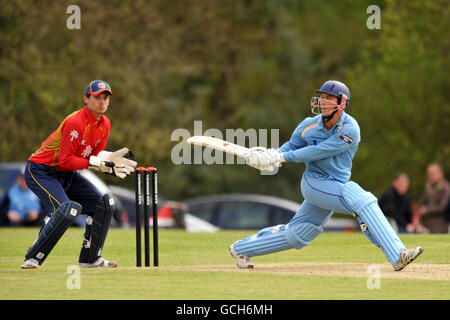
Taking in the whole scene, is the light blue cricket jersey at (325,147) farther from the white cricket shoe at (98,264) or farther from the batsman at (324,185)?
the white cricket shoe at (98,264)

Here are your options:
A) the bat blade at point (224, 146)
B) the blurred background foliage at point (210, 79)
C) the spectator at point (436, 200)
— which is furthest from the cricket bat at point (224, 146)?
the blurred background foliage at point (210, 79)

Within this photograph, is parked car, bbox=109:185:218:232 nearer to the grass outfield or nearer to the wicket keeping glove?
the grass outfield

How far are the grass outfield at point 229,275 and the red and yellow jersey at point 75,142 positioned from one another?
1173 millimetres

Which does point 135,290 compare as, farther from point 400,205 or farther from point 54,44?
point 54,44

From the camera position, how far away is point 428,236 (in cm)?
1447

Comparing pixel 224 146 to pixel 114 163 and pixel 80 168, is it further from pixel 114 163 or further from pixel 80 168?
pixel 80 168

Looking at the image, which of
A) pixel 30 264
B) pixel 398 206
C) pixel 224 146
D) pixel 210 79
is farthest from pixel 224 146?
pixel 210 79

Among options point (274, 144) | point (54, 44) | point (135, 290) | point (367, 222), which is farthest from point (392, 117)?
point (135, 290)

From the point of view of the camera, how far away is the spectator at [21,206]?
18.1 m

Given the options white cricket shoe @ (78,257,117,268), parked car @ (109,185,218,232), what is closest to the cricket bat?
white cricket shoe @ (78,257,117,268)

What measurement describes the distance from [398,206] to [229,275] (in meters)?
7.65

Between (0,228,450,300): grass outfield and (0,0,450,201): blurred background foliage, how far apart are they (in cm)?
979

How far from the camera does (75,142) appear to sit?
1047 centimetres

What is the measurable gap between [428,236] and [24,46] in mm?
12109
